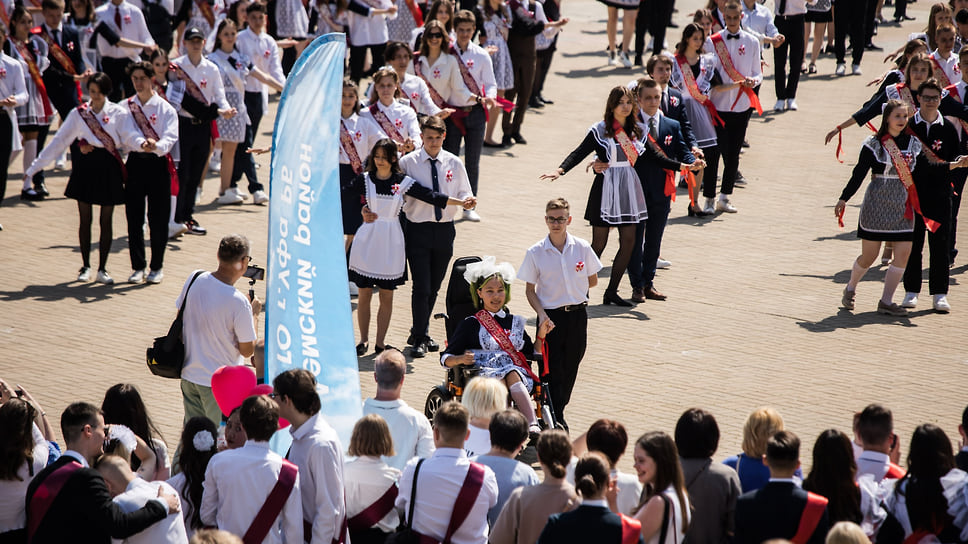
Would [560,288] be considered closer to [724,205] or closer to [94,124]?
[94,124]

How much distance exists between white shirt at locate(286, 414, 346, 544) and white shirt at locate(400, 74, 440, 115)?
24.4 ft

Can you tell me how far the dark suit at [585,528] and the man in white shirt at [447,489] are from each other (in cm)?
68

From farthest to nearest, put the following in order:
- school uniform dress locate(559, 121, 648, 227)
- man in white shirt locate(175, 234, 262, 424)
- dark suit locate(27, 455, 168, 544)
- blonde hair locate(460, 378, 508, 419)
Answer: school uniform dress locate(559, 121, 648, 227) < man in white shirt locate(175, 234, 262, 424) < blonde hair locate(460, 378, 508, 419) < dark suit locate(27, 455, 168, 544)

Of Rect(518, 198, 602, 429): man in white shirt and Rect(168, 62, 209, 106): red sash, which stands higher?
Rect(168, 62, 209, 106): red sash

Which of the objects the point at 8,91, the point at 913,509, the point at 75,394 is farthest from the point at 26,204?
the point at 913,509

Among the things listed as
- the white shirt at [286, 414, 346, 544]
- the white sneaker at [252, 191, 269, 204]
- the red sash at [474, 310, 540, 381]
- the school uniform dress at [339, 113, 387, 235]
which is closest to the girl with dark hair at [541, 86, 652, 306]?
the school uniform dress at [339, 113, 387, 235]

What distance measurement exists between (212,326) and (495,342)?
74.3 inches

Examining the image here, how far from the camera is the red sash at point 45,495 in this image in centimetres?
504

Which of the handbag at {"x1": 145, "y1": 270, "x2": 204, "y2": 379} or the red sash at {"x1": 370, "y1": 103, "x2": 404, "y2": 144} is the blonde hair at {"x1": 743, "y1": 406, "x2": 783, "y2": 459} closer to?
the handbag at {"x1": 145, "y1": 270, "x2": 204, "y2": 379}

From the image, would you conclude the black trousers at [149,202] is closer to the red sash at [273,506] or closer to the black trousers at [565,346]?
the black trousers at [565,346]

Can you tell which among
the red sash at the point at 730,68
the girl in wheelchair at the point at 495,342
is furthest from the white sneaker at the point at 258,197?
the girl in wheelchair at the point at 495,342

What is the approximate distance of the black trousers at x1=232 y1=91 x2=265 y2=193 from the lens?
14070mm

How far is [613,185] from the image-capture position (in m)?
11.0

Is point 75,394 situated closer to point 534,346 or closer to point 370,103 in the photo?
point 534,346
